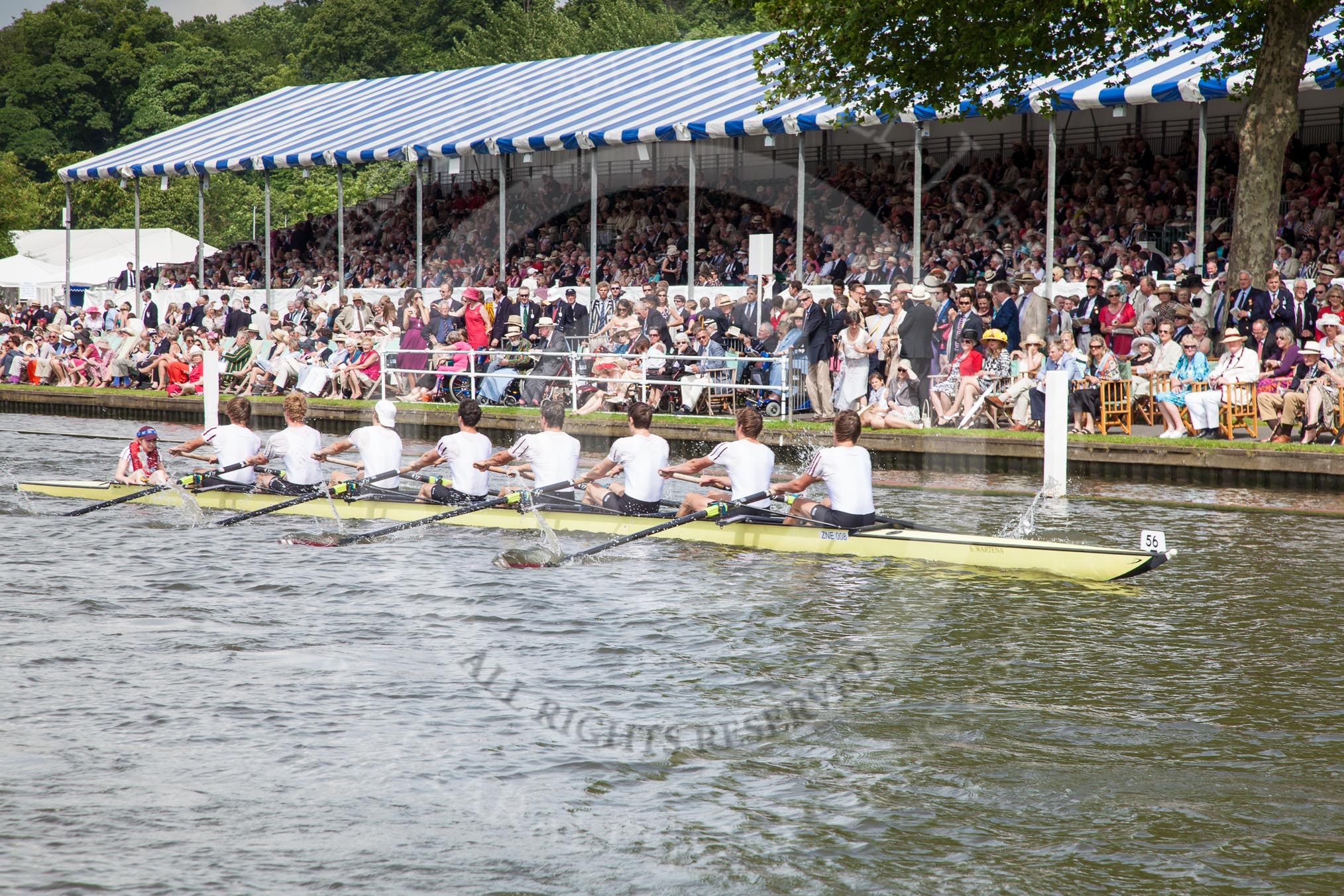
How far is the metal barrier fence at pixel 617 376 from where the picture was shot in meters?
19.6

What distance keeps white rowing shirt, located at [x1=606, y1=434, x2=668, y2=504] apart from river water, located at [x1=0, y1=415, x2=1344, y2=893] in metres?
0.61

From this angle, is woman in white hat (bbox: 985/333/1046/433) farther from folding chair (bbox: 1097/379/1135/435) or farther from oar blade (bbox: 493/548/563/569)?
oar blade (bbox: 493/548/563/569)

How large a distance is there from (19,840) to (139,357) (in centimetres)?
2444

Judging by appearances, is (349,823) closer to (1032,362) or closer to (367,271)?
(1032,362)

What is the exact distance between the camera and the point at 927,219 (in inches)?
958

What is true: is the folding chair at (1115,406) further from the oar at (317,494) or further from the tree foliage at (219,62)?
the tree foliage at (219,62)

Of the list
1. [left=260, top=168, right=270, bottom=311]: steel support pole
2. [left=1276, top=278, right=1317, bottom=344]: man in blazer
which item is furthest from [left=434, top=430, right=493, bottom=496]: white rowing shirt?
[left=260, top=168, right=270, bottom=311]: steel support pole

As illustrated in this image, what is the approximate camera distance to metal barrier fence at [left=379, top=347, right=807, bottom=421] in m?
19.6

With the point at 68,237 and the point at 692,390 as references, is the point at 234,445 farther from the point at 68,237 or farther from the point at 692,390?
the point at 68,237

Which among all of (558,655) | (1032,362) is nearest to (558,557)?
(558,655)

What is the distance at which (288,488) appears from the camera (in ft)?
46.8

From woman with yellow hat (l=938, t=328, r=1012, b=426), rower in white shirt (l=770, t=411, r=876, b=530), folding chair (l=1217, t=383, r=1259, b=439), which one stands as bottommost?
rower in white shirt (l=770, t=411, r=876, b=530)

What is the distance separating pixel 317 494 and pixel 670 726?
24.0ft

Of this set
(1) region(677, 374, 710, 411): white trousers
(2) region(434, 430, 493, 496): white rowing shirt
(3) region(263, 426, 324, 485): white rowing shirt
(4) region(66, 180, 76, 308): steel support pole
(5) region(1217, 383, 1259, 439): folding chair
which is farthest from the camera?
(4) region(66, 180, 76, 308): steel support pole
